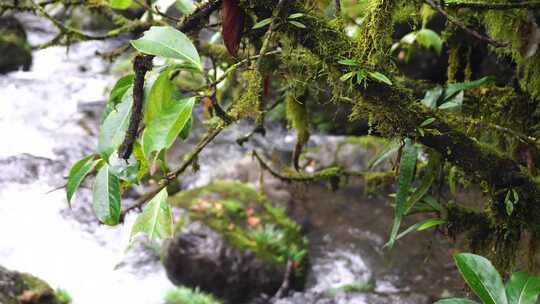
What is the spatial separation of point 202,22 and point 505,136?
123cm

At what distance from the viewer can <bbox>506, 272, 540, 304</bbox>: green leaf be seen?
115 centimetres

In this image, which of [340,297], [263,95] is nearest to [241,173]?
[340,297]

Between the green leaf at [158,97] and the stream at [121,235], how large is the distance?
2512 millimetres

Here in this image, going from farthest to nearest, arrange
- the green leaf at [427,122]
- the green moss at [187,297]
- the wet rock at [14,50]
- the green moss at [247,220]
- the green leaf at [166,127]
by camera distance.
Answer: the wet rock at [14,50] → the green moss at [247,220] → the green moss at [187,297] → the green leaf at [427,122] → the green leaf at [166,127]

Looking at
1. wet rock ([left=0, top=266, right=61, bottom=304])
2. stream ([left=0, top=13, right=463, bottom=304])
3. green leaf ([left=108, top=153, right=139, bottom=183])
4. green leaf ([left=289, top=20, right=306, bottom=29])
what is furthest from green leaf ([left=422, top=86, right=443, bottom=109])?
wet rock ([left=0, top=266, right=61, bottom=304])

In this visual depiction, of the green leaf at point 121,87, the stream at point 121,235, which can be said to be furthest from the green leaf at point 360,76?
the stream at point 121,235

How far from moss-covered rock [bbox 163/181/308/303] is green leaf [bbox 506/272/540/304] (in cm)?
334

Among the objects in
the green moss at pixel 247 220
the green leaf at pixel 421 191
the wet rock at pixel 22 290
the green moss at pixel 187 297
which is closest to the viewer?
the green leaf at pixel 421 191

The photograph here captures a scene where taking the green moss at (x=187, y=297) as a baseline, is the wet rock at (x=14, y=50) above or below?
above

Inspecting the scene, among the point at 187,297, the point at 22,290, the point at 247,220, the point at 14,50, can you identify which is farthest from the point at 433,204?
the point at 14,50

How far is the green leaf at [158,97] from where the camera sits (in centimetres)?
110

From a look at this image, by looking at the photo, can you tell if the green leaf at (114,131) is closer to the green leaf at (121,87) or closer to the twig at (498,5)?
the green leaf at (121,87)

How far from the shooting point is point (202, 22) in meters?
1.22

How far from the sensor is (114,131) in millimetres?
1088
